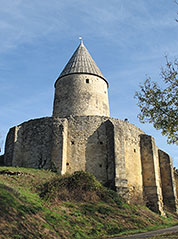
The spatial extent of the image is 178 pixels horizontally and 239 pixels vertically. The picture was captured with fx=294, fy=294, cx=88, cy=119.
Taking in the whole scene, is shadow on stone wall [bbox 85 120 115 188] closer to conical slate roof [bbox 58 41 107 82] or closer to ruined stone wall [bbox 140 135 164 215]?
ruined stone wall [bbox 140 135 164 215]

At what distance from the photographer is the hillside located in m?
11.0

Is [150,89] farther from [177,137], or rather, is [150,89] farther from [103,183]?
[103,183]

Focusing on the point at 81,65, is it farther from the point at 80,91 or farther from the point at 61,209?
the point at 61,209

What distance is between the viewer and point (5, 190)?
12922 mm

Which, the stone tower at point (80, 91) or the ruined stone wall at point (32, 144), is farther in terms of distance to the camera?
the stone tower at point (80, 91)

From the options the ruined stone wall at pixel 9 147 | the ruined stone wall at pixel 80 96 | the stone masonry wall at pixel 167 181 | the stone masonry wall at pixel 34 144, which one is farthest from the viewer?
the ruined stone wall at pixel 80 96

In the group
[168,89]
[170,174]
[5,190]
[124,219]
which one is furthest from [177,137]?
[170,174]

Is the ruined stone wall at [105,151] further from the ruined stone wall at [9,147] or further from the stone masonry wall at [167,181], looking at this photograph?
the ruined stone wall at [9,147]

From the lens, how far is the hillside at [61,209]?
36.1 ft

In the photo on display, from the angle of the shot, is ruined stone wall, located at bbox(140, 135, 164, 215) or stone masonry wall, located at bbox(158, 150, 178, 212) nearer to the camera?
ruined stone wall, located at bbox(140, 135, 164, 215)

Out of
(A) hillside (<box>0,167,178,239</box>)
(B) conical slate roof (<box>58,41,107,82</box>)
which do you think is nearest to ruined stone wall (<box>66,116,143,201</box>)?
(A) hillside (<box>0,167,178,239</box>)

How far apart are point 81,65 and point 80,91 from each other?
2944 mm

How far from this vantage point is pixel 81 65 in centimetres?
2662

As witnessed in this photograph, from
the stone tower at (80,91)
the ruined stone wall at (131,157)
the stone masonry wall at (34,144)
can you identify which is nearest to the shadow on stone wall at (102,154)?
the ruined stone wall at (131,157)
